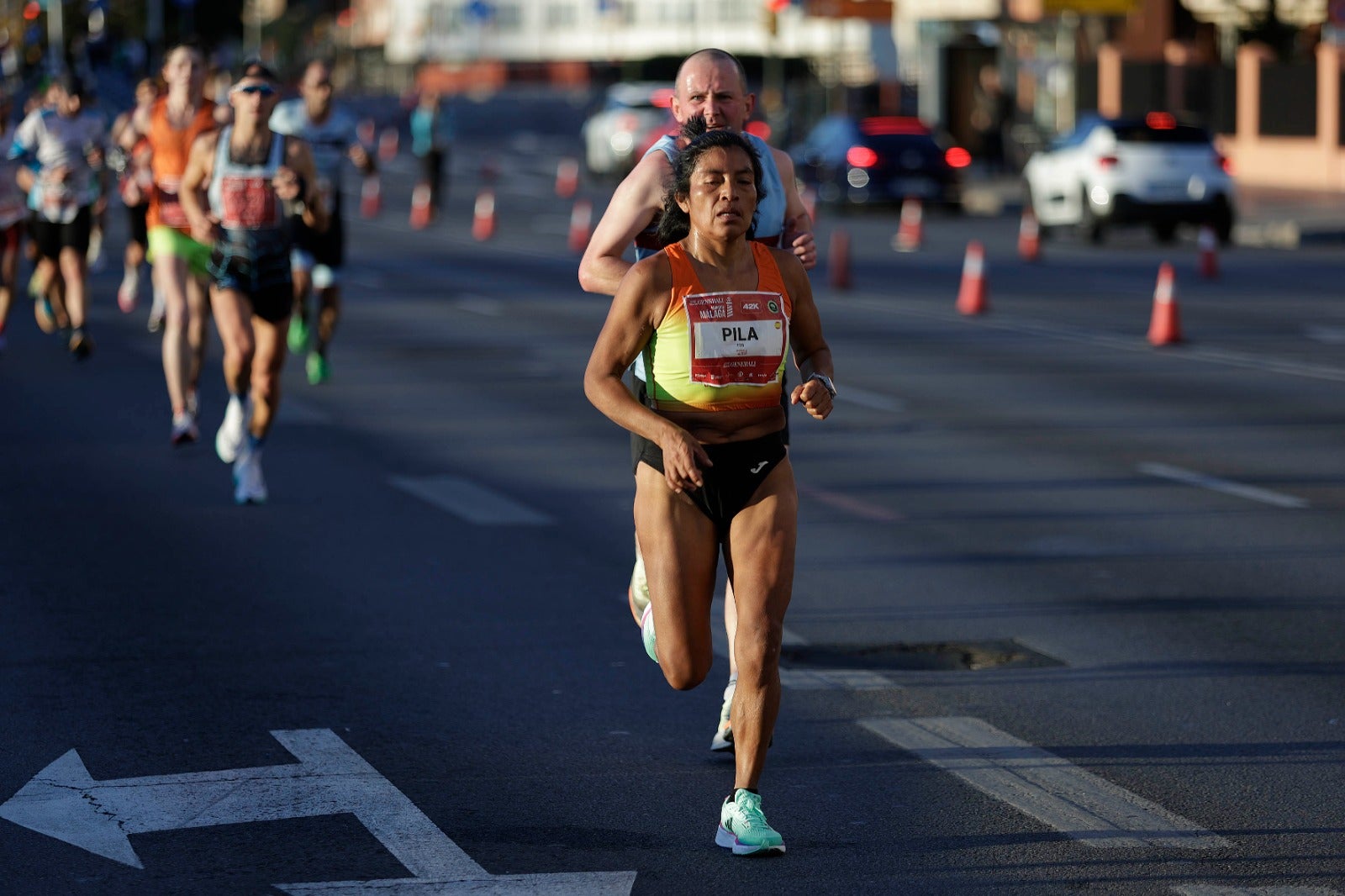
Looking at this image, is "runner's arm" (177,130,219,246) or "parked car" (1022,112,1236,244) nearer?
"runner's arm" (177,130,219,246)

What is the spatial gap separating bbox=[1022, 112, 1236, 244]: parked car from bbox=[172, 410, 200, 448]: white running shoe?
1924 centimetres

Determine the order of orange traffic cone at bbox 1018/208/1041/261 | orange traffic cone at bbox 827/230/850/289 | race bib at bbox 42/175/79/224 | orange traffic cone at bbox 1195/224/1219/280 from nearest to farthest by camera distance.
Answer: race bib at bbox 42/175/79/224, orange traffic cone at bbox 827/230/850/289, orange traffic cone at bbox 1195/224/1219/280, orange traffic cone at bbox 1018/208/1041/261

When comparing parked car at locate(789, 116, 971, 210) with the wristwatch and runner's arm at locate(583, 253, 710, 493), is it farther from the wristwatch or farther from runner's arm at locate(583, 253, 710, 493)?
runner's arm at locate(583, 253, 710, 493)

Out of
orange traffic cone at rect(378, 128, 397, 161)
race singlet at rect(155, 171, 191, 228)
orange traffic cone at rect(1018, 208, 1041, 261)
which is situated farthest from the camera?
orange traffic cone at rect(378, 128, 397, 161)

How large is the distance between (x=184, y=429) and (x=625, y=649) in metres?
5.29

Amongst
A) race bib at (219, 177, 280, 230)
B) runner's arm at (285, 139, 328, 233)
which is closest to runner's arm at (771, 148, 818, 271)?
runner's arm at (285, 139, 328, 233)

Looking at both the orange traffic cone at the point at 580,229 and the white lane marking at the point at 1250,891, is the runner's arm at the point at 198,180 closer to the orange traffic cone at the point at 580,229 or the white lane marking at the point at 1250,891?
the white lane marking at the point at 1250,891

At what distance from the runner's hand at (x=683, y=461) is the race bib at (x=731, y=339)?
0.19 metres

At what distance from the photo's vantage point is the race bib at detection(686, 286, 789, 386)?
5.76 meters

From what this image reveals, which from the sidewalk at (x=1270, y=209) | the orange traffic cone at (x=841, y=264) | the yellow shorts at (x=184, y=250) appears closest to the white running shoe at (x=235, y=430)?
the yellow shorts at (x=184, y=250)

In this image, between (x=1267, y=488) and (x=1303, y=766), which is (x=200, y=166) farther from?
(x=1303, y=766)

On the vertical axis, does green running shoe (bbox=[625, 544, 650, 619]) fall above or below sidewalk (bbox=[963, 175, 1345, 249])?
above

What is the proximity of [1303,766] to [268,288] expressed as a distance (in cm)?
586

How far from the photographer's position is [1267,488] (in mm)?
11797
